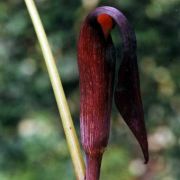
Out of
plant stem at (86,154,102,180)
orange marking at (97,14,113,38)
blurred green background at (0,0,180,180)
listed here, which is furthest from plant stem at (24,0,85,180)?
blurred green background at (0,0,180,180)

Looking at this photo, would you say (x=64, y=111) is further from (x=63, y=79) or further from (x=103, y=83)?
(x=63, y=79)

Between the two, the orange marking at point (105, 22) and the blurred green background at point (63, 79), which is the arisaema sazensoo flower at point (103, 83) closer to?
the orange marking at point (105, 22)

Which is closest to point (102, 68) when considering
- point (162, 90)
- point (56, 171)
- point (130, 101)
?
point (130, 101)

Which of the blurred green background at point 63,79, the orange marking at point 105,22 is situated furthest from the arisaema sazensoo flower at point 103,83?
the blurred green background at point 63,79

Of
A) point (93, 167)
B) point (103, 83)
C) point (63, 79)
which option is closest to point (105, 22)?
point (103, 83)

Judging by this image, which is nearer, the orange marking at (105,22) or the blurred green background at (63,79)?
the orange marking at (105,22)

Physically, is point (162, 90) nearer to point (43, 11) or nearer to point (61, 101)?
point (43, 11)
